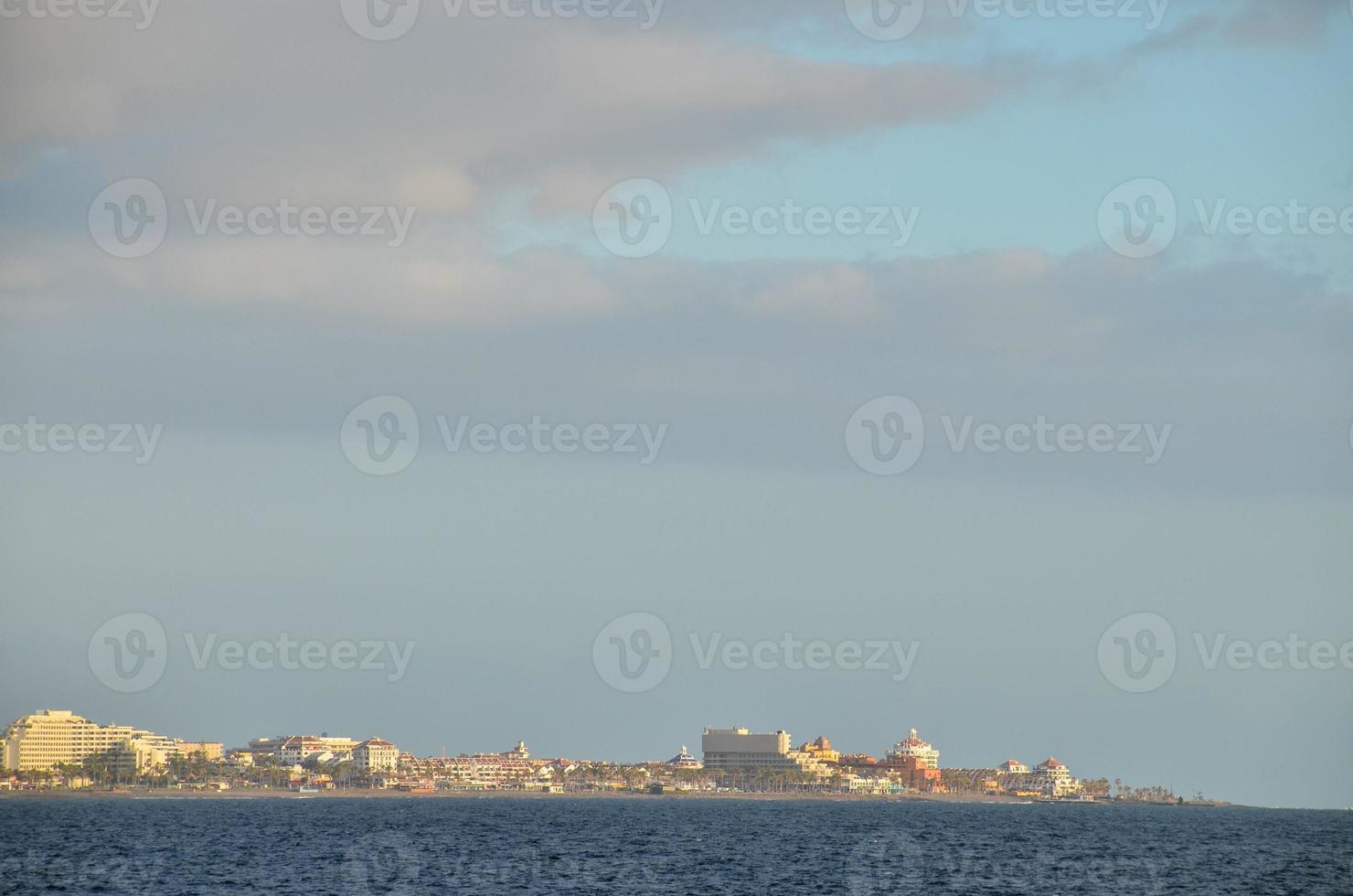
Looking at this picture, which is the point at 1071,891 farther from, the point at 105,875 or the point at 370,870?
the point at 105,875

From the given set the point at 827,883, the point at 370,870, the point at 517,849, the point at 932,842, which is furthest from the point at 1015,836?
the point at 370,870

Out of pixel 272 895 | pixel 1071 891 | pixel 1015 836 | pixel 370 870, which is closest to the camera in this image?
pixel 272 895

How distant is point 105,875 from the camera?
336 feet

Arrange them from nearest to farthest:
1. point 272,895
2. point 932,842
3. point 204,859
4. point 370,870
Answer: point 272,895, point 370,870, point 204,859, point 932,842

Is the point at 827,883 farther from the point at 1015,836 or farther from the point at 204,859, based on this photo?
the point at 1015,836

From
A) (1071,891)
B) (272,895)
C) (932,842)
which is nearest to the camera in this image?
(272,895)

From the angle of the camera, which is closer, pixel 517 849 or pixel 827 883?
pixel 827 883

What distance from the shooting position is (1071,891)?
327 ft

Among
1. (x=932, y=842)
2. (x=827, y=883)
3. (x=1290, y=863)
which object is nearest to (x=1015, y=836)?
(x=932, y=842)

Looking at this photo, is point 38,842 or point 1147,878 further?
point 38,842

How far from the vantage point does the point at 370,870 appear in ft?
358

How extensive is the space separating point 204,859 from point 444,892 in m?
33.8

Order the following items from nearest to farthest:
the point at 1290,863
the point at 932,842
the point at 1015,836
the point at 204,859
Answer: the point at 204,859
the point at 1290,863
the point at 932,842
the point at 1015,836

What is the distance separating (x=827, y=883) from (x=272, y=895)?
34.8m
